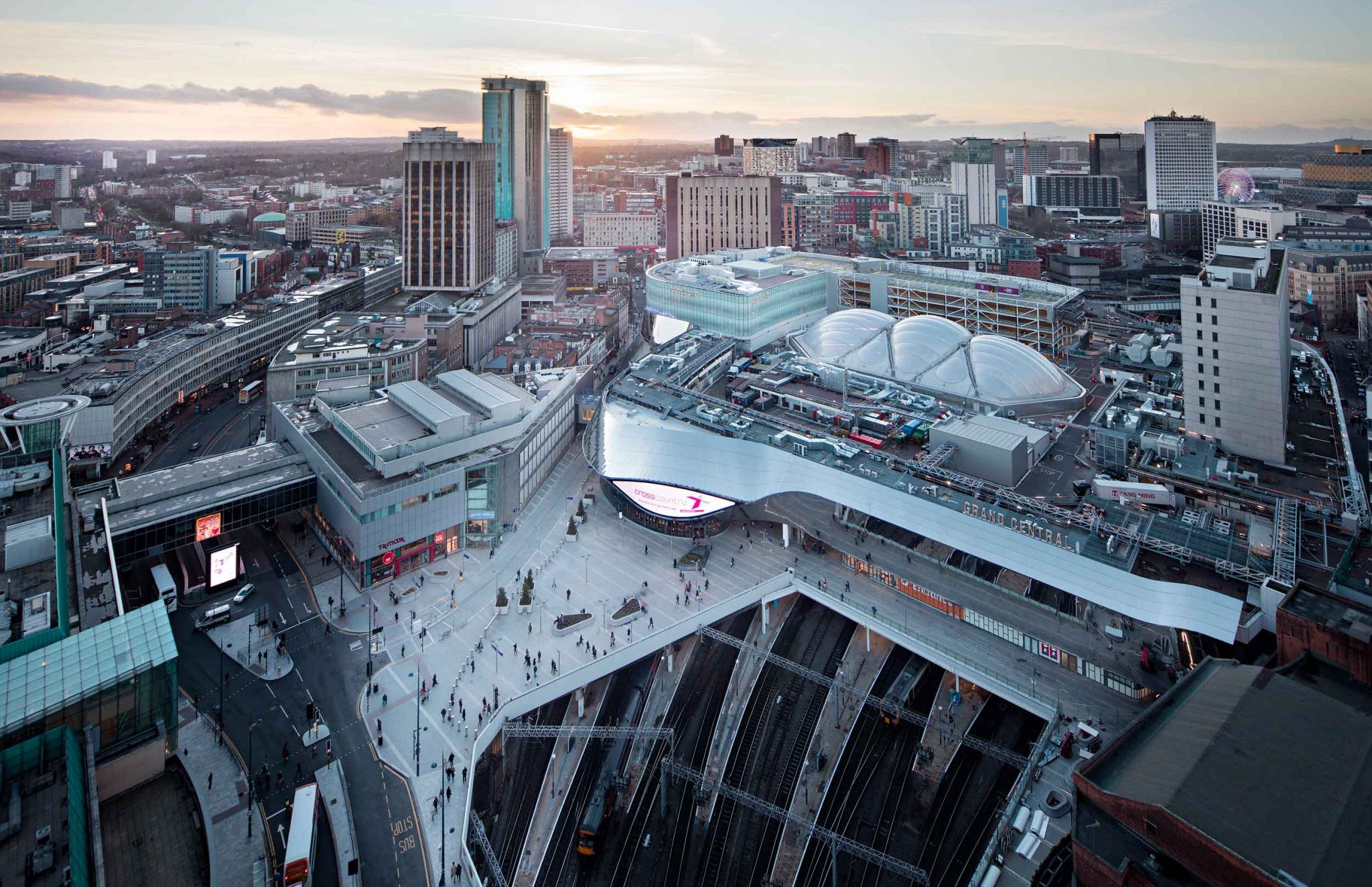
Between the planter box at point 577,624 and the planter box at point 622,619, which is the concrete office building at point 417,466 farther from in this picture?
the planter box at point 622,619

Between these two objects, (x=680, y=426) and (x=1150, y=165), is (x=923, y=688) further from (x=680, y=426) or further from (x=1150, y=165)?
(x=1150, y=165)

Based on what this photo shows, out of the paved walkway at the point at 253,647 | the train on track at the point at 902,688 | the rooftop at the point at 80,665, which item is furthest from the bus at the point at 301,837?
the train on track at the point at 902,688

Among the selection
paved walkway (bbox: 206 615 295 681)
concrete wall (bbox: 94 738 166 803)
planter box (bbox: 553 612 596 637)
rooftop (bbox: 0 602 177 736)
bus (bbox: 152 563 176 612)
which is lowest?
concrete wall (bbox: 94 738 166 803)

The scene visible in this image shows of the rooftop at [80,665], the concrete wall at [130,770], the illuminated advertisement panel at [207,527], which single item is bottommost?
the concrete wall at [130,770]

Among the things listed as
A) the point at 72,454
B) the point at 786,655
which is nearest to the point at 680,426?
the point at 786,655

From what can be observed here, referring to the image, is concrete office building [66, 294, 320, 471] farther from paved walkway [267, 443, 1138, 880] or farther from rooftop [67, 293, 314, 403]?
paved walkway [267, 443, 1138, 880]

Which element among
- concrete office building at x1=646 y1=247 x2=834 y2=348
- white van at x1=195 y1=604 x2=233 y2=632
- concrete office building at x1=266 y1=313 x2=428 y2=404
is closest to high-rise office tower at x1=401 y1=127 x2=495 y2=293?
concrete office building at x1=266 y1=313 x2=428 y2=404

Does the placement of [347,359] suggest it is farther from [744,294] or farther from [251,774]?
[251,774]
